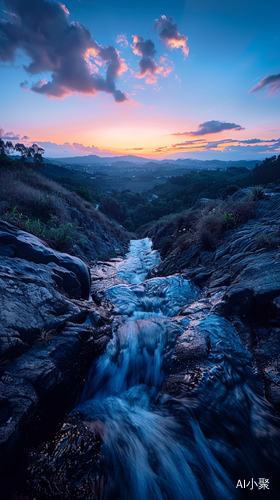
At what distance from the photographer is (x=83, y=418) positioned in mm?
3623

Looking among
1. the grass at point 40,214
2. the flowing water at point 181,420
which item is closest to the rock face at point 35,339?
the flowing water at point 181,420

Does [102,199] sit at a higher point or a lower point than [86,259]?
higher

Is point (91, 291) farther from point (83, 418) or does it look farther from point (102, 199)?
point (102, 199)

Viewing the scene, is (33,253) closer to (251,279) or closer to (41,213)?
(41,213)

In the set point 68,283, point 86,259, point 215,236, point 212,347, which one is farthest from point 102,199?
point 212,347

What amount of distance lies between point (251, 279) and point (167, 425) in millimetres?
4465

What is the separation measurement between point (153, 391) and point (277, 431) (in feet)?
7.70

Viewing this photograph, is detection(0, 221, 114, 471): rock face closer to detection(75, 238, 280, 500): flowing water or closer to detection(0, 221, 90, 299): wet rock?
detection(0, 221, 90, 299): wet rock

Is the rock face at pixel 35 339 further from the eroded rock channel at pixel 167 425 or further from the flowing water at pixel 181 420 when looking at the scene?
the flowing water at pixel 181 420

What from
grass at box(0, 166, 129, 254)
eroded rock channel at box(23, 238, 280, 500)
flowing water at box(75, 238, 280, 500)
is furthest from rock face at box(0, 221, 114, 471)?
grass at box(0, 166, 129, 254)

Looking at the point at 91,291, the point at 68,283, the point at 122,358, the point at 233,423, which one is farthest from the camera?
the point at 91,291

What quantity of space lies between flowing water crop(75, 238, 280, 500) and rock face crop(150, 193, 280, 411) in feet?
1.05

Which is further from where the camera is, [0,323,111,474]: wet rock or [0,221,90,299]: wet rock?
[0,221,90,299]: wet rock

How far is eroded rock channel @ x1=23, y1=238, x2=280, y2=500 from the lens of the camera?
2783 millimetres
